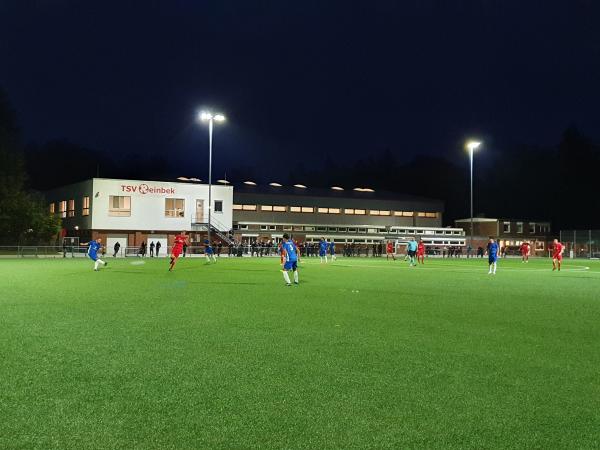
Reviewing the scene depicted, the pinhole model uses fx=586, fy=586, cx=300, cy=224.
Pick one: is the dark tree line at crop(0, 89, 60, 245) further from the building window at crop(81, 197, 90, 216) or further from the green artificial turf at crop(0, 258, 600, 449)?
the green artificial turf at crop(0, 258, 600, 449)

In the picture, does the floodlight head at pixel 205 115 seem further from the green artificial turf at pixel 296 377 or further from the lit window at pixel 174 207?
the green artificial turf at pixel 296 377

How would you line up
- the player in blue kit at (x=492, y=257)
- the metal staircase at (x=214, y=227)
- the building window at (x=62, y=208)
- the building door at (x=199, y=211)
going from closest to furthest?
1. the player in blue kit at (x=492, y=257)
2. the metal staircase at (x=214, y=227)
3. the building door at (x=199, y=211)
4. the building window at (x=62, y=208)

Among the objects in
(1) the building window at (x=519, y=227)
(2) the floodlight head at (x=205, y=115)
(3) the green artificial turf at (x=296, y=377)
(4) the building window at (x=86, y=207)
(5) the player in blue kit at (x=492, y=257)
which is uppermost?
(2) the floodlight head at (x=205, y=115)

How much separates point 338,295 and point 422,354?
8494 mm

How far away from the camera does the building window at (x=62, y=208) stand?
219ft

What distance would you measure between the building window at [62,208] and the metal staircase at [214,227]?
16163 mm

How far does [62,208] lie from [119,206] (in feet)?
41.2

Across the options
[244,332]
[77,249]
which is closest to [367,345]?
[244,332]

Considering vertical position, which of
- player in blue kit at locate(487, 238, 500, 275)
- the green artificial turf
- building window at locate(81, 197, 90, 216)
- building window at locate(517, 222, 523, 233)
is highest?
building window at locate(81, 197, 90, 216)

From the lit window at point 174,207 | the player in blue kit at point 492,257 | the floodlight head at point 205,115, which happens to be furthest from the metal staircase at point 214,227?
the player in blue kit at point 492,257

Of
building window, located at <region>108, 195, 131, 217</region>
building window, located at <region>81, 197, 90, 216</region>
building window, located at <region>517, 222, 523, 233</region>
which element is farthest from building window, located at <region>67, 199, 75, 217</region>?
building window, located at <region>517, 222, 523, 233</region>

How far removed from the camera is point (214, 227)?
2463 inches

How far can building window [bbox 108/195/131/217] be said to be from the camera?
193 feet

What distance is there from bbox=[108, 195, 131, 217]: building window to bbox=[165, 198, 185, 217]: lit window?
3904 millimetres
